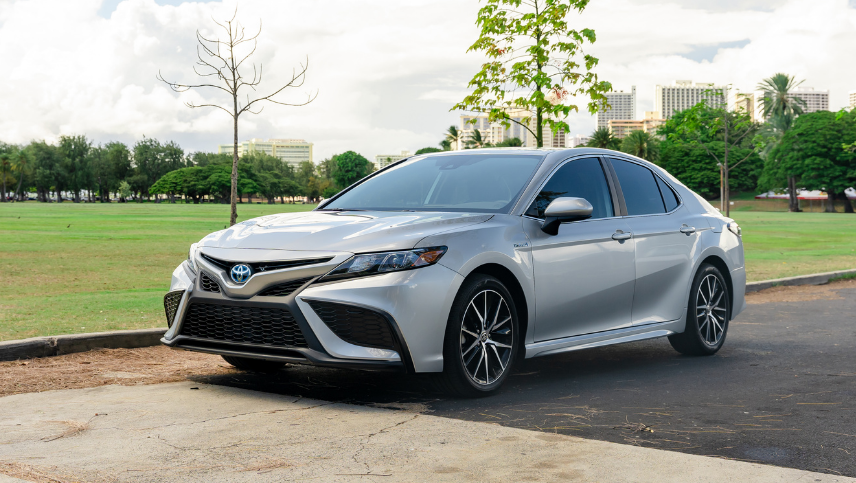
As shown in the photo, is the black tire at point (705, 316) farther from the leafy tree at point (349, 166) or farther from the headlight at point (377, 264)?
the leafy tree at point (349, 166)

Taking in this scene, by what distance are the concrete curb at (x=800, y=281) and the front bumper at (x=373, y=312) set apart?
30.3ft

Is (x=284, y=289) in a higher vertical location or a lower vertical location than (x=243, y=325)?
higher

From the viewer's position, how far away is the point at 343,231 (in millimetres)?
5551

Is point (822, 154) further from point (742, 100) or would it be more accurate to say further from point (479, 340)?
point (479, 340)

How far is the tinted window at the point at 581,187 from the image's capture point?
6551mm

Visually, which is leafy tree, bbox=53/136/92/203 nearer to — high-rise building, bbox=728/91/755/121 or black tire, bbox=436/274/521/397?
high-rise building, bbox=728/91/755/121

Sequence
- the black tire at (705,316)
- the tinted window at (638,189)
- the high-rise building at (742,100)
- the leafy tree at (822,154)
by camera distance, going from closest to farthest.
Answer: the tinted window at (638,189) < the black tire at (705,316) < the high-rise building at (742,100) < the leafy tree at (822,154)

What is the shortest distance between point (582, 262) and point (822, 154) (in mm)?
97136

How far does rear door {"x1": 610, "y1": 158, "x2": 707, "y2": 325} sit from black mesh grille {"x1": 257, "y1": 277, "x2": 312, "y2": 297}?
2.89 m

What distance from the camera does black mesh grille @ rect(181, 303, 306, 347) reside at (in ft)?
17.5

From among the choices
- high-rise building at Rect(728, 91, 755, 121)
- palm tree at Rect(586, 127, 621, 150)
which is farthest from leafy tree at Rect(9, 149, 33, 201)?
high-rise building at Rect(728, 91, 755, 121)

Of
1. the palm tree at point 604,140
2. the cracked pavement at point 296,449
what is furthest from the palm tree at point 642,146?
the cracked pavement at point 296,449

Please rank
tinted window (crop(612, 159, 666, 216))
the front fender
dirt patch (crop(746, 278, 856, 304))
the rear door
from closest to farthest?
the front fender
the rear door
tinted window (crop(612, 159, 666, 216))
dirt patch (crop(746, 278, 856, 304))

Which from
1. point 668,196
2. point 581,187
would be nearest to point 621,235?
point 581,187
